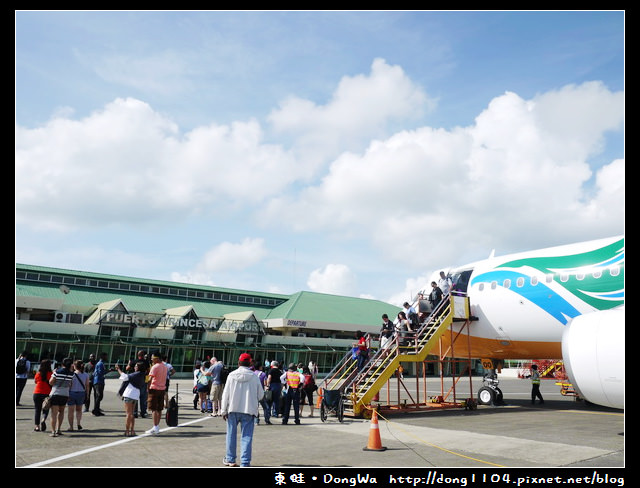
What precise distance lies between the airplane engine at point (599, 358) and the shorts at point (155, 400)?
391 inches

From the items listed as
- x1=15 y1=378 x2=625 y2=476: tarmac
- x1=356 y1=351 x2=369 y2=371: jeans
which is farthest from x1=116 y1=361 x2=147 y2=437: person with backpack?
x1=356 y1=351 x2=369 y2=371: jeans

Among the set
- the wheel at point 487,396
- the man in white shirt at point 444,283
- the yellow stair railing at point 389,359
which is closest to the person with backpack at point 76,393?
the yellow stair railing at point 389,359

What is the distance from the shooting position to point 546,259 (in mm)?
19094

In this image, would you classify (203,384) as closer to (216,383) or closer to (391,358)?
(216,383)

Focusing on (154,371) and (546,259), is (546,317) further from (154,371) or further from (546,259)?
(154,371)

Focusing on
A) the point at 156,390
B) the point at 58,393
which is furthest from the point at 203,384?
the point at 58,393

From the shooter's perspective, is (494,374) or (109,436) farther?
(494,374)

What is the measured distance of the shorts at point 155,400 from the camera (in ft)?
41.7

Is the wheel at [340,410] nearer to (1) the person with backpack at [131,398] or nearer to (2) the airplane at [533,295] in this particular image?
(1) the person with backpack at [131,398]

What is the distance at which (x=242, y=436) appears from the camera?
334 inches
